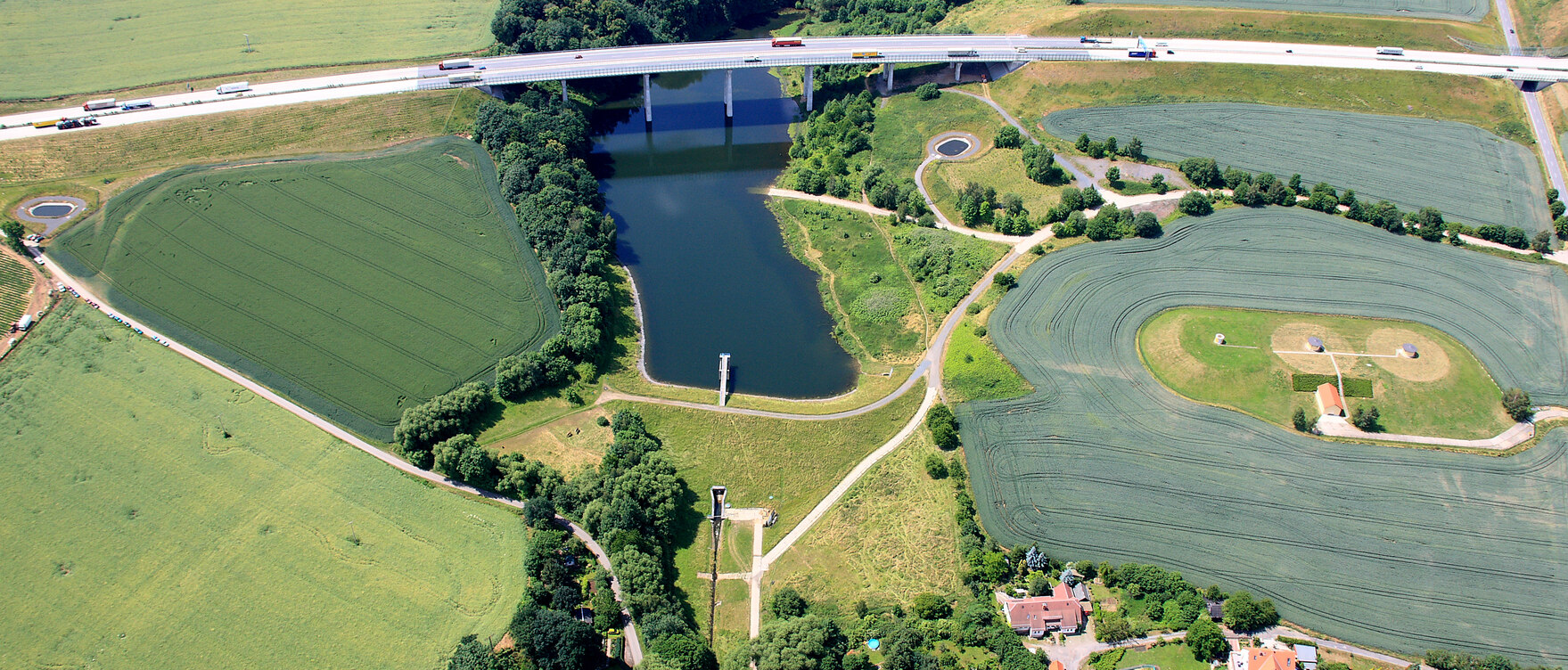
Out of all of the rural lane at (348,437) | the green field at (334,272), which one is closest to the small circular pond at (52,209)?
the green field at (334,272)

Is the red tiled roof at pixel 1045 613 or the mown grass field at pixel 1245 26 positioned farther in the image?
the mown grass field at pixel 1245 26

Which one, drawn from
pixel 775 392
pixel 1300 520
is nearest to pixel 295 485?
pixel 775 392

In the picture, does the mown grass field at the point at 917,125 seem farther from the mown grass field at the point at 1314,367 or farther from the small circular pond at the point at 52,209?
the small circular pond at the point at 52,209

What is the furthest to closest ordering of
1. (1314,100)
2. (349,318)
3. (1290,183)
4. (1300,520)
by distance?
(1314,100) < (1290,183) < (349,318) < (1300,520)

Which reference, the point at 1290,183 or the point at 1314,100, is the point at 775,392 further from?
the point at 1314,100

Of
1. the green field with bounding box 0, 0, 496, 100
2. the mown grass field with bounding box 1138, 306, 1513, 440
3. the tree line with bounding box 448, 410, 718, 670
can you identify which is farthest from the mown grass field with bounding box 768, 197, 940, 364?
the green field with bounding box 0, 0, 496, 100

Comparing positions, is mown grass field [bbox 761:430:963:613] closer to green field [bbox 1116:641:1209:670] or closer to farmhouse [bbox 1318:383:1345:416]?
green field [bbox 1116:641:1209:670]
